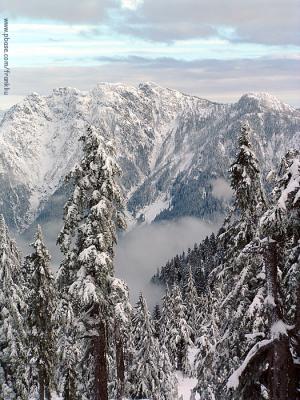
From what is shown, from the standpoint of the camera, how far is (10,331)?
88.0ft

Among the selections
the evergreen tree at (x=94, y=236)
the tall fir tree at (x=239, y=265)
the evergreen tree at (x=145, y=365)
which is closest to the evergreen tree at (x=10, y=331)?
the evergreen tree at (x=94, y=236)

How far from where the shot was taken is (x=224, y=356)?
55.4 ft

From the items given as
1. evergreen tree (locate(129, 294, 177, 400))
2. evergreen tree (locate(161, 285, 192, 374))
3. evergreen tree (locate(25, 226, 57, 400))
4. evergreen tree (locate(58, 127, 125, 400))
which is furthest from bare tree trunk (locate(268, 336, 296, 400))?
evergreen tree (locate(161, 285, 192, 374))

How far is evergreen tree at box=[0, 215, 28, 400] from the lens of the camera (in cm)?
2670

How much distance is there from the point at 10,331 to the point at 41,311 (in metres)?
3.44

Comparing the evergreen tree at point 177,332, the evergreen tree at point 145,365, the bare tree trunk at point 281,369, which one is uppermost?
the evergreen tree at point 177,332

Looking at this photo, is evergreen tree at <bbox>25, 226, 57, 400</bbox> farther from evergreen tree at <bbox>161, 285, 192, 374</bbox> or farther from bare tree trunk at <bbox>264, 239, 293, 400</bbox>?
evergreen tree at <bbox>161, 285, 192, 374</bbox>

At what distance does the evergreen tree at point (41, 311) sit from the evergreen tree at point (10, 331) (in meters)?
1.71

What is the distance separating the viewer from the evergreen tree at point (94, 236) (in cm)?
1603

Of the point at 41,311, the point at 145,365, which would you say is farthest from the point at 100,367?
the point at 145,365

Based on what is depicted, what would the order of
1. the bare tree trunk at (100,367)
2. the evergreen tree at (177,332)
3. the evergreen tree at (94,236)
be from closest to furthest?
the evergreen tree at (94,236), the bare tree trunk at (100,367), the evergreen tree at (177,332)

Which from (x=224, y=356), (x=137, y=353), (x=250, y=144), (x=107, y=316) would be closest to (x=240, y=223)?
(x=250, y=144)

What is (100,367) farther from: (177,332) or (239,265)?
(177,332)

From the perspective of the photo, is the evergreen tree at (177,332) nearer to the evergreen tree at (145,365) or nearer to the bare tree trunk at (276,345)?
the evergreen tree at (145,365)
